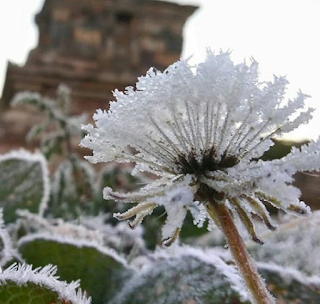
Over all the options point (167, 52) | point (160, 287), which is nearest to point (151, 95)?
point (160, 287)

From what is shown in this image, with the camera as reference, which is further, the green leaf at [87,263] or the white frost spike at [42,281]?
the green leaf at [87,263]

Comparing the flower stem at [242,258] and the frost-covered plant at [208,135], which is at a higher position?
the frost-covered plant at [208,135]

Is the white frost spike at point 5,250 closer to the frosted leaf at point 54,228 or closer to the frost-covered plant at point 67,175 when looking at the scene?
the frosted leaf at point 54,228

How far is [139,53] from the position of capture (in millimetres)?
3805

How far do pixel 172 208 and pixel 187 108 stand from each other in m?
0.07

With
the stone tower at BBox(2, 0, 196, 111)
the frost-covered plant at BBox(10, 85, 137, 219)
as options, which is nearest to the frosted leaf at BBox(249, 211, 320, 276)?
the frost-covered plant at BBox(10, 85, 137, 219)

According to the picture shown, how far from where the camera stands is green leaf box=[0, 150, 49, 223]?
0.94 meters

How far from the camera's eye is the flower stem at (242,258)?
1.39 feet

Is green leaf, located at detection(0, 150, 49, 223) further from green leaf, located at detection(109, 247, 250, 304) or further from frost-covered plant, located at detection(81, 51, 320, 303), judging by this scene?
frost-covered plant, located at detection(81, 51, 320, 303)

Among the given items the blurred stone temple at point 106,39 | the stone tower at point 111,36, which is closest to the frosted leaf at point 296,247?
the blurred stone temple at point 106,39

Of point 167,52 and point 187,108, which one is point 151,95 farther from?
point 167,52

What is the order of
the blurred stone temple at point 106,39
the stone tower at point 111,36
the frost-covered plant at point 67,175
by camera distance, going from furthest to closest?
1. the stone tower at point 111,36
2. the blurred stone temple at point 106,39
3. the frost-covered plant at point 67,175

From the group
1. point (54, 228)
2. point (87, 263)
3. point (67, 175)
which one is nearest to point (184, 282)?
point (87, 263)

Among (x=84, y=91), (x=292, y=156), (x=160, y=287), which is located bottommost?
(x=160, y=287)
